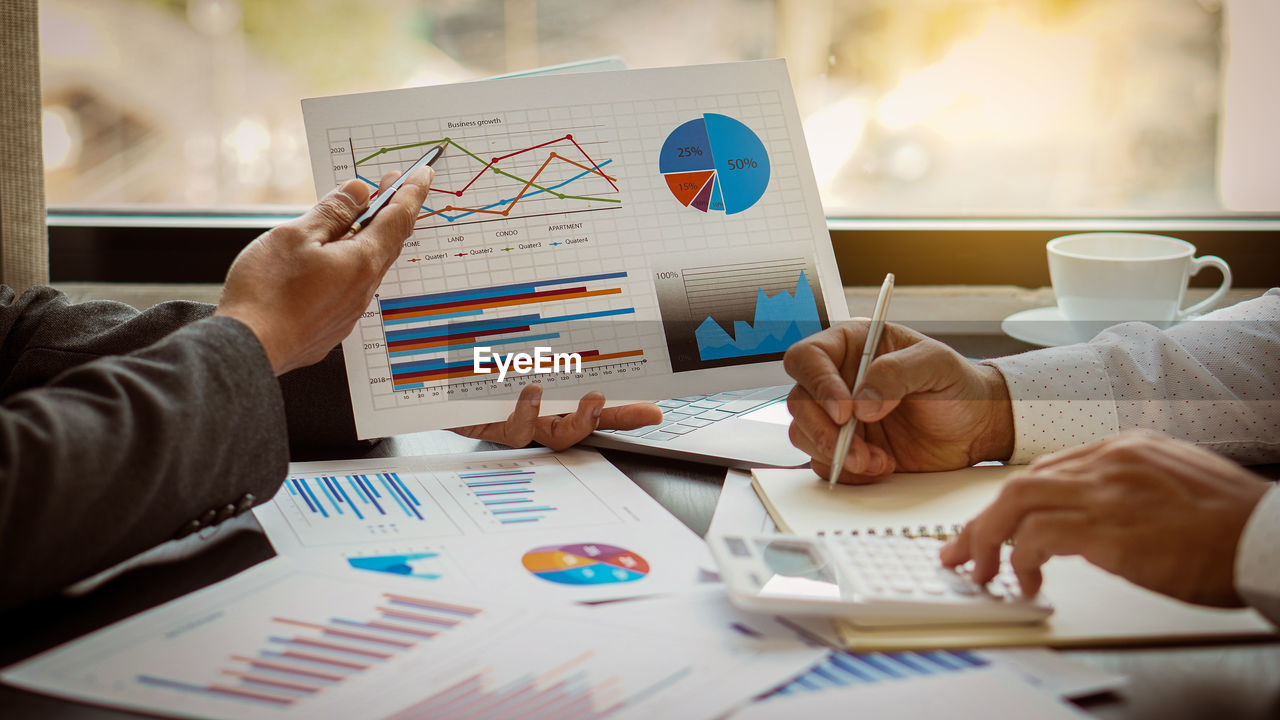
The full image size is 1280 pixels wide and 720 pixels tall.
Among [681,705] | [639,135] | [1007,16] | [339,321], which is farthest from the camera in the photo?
[1007,16]

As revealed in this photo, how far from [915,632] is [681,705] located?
0.14 metres

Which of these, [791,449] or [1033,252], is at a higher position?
[1033,252]

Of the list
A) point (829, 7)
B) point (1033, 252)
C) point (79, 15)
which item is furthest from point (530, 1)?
point (1033, 252)

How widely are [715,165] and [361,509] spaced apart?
1.43 feet

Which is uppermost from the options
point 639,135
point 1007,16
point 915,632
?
point 1007,16

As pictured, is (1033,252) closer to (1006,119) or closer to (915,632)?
(1006,119)

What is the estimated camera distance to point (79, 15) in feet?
4.96

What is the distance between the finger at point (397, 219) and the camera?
2.48 feet

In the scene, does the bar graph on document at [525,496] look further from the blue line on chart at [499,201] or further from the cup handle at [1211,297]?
the cup handle at [1211,297]

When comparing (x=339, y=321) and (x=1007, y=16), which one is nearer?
(x=339, y=321)

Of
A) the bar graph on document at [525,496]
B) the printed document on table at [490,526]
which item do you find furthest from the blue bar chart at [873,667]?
the bar graph on document at [525,496]

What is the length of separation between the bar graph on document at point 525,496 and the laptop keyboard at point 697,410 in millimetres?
96

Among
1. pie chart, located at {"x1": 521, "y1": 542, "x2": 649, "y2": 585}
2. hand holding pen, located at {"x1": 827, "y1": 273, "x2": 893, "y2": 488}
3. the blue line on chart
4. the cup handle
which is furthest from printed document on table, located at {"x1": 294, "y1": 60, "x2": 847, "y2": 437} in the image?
the cup handle

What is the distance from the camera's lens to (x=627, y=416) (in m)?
0.85
